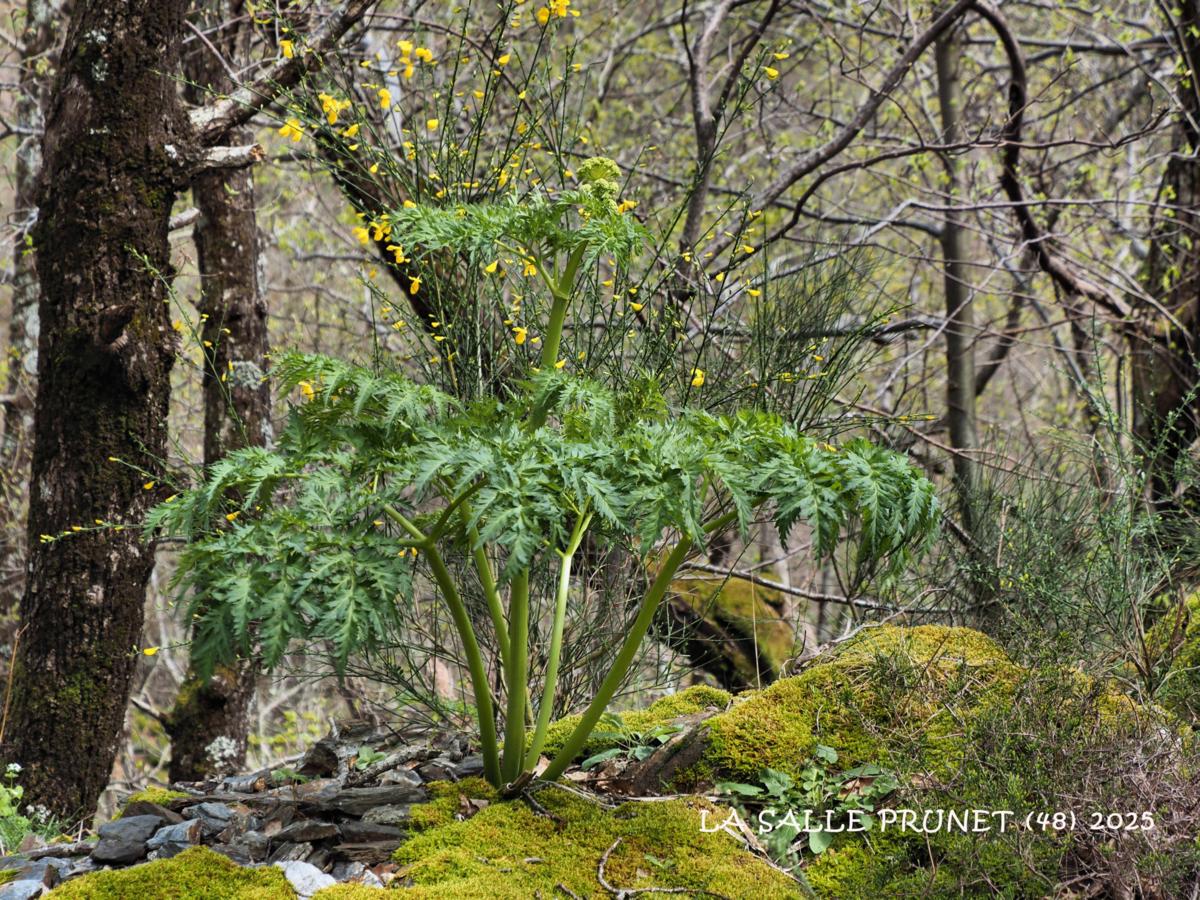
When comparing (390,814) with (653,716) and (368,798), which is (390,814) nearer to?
(368,798)

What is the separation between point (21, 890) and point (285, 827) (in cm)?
63

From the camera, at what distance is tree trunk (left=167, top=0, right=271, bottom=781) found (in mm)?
5723

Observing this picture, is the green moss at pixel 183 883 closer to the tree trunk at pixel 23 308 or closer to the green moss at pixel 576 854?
the green moss at pixel 576 854

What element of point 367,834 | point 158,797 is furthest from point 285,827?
point 158,797

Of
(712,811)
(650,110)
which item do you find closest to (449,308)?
(712,811)

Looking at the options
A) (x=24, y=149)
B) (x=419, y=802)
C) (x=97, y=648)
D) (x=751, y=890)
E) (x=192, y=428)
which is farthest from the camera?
(x=192, y=428)

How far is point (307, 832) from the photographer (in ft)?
9.40

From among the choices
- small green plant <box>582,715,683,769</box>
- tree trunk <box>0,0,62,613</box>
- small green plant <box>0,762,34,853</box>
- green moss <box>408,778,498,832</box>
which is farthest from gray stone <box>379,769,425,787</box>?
tree trunk <box>0,0,62,613</box>

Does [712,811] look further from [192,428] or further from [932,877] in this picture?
[192,428]

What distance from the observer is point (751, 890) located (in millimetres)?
2605

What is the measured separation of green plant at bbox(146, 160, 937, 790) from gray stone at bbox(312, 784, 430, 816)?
1.61 feet

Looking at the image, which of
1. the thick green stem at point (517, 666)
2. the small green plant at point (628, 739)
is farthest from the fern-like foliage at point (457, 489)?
the small green plant at point (628, 739)

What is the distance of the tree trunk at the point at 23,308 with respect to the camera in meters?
7.27

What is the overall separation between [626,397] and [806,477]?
2.28 ft
